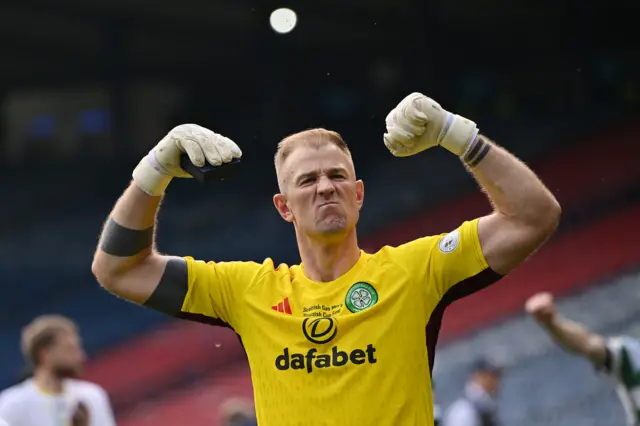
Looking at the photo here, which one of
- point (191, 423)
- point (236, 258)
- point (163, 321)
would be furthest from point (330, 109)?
point (191, 423)

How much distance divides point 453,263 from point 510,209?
0.77ft

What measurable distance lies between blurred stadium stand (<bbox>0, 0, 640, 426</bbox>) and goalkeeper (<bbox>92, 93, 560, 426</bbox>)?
881 cm

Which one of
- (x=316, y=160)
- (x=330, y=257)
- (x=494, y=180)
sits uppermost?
(x=316, y=160)

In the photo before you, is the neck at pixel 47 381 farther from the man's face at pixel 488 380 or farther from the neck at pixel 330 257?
the man's face at pixel 488 380

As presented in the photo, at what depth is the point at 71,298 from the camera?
14016mm

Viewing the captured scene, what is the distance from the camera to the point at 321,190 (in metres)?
3.16

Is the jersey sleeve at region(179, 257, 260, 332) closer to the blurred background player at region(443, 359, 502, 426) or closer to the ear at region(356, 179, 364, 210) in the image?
the ear at region(356, 179, 364, 210)

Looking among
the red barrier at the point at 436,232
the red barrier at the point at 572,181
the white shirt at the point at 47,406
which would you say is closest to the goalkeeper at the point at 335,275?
the white shirt at the point at 47,406

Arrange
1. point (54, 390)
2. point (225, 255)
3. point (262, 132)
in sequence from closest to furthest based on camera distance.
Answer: point (54, 390)
point (225, 255)
point (262, 132)

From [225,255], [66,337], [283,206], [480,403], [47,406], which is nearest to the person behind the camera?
[283,206]

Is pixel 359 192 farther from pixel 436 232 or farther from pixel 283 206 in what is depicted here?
pixel 436 232

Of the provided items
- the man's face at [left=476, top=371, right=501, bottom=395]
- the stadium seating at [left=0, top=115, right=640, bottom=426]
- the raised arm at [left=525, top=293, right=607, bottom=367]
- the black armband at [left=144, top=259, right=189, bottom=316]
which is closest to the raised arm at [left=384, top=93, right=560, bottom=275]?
the black armband at [left=144, top=259, right=189, bottom=316]

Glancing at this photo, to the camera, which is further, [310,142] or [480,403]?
[480,403]

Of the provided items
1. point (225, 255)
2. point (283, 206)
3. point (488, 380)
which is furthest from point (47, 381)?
point (225, 255)
